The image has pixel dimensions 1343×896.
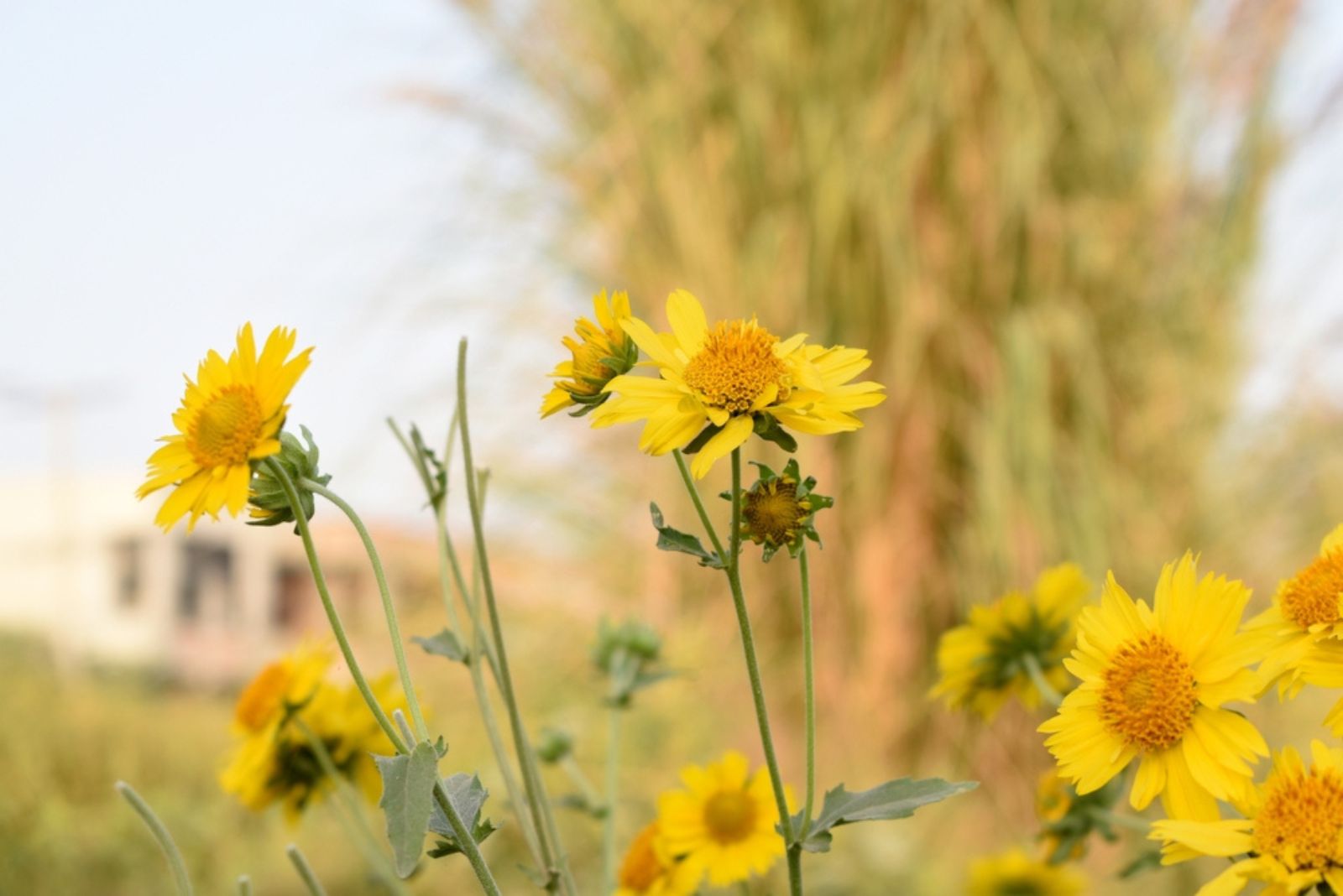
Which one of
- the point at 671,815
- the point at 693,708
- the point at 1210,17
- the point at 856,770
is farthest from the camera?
the point at 1210,17

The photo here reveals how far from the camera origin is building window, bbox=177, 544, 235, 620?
4711 millimetres

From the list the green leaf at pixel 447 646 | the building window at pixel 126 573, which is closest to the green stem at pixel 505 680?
the green leaf at pixel 447 646

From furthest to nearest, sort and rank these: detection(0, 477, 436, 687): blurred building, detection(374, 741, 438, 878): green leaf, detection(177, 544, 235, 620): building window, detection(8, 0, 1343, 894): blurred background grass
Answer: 1. detection(177, 544, 235, 620): building window
2. detection(0, 477, 436, 687): blurred building
3. detection(8, 0, 1343, 894): blurred background grass
4. detection(374, 741, 438, 878): green leaf

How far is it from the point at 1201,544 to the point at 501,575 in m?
1.23

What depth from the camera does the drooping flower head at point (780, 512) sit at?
0.31 meters

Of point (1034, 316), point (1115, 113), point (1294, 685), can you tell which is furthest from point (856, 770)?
point (1294, 685)

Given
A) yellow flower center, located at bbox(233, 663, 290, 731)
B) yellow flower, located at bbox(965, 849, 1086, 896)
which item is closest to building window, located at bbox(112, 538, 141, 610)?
yellow flower, located at bbox(965, 849, 1086, 896)

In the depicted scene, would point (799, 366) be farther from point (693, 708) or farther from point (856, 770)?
point (693, 708)

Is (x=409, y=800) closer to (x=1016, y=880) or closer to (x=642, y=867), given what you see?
(x=642, y=867)

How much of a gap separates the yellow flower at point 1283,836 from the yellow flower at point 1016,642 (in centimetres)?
17

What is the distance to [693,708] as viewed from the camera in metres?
1.84

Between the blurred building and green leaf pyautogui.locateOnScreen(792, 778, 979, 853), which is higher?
the blurred building

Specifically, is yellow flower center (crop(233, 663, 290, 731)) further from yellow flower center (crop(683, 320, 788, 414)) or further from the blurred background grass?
the blurred background grass

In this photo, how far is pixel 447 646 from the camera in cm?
38
